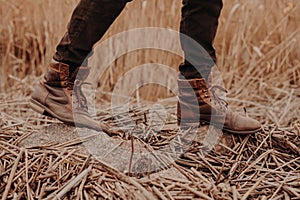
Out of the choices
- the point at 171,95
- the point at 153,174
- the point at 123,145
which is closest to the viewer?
the point at 153,174

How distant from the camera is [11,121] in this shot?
1631mm

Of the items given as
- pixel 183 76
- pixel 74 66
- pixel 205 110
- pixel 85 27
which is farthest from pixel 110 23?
pixel 205 110

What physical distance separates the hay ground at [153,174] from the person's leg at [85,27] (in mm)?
242

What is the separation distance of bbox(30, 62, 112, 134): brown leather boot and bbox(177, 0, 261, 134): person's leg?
0.27 metres

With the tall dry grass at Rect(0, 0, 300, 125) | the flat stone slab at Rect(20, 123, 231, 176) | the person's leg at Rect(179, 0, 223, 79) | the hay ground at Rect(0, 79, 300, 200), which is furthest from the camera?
the tall dry grass at Rect(0, 0, 300, 125)

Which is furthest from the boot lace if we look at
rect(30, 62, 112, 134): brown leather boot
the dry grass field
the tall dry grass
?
the tall dry grass

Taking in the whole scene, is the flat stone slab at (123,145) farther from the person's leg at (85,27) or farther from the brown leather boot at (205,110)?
the person's leg at (85,27)

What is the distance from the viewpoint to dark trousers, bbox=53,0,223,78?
126 cm

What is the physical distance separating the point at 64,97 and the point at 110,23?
27 cm

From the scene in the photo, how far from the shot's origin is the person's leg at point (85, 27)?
1.25 meters

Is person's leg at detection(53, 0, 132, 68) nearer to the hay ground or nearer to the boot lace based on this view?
the boot lace

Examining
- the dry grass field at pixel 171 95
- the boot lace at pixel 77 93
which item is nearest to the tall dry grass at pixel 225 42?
the dry grass field at pixel 171 95

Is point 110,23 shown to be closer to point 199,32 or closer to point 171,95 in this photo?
point 199,32

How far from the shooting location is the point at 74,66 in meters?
1.38
